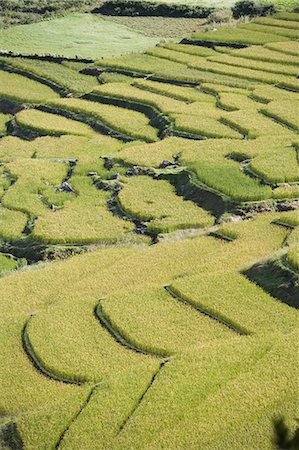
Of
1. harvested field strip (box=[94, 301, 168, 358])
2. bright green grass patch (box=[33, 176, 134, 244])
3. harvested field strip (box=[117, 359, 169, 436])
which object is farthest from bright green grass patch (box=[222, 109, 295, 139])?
harvested field strip (box=[117, 359, 169, 436])

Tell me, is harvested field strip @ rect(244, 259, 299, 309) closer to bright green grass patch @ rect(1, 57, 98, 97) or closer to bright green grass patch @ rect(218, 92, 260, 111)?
bright green grass patch @ rect(218, 92, 260, 111)

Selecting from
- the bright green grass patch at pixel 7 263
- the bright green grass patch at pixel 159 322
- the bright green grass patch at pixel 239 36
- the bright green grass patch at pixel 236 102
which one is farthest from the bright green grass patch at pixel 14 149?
the bright green grass patch at pixel 239 36

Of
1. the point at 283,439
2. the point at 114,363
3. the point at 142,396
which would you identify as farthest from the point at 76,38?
the point at 283,439

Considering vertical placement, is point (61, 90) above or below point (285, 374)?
below

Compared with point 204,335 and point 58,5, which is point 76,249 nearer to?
point 204,335

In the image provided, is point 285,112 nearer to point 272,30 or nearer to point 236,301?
point 272,30

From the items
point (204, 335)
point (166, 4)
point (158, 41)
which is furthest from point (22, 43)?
point (204, 335)
